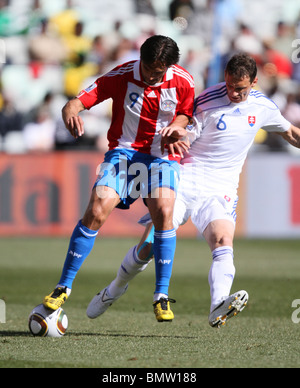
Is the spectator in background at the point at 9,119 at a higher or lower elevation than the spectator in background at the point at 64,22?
lower

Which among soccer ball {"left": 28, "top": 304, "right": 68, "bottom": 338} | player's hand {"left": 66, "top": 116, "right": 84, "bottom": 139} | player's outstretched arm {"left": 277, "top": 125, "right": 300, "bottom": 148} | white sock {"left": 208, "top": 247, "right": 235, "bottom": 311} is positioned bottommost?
soccer ball {"left": 28, "top": 304, "right": 68, "bottom": 338}

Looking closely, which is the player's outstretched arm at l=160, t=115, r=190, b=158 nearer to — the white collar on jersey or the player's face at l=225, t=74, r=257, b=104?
the white collar on jersey

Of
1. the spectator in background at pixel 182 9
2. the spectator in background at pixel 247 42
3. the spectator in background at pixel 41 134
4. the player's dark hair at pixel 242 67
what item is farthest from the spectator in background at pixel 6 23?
the player's dark hair at pixel 242 67

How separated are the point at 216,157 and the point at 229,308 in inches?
64.5

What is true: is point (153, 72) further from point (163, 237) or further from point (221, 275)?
point (221, 275)

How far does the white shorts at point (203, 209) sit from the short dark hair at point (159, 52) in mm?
1321

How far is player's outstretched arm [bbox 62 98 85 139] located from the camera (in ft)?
19.0

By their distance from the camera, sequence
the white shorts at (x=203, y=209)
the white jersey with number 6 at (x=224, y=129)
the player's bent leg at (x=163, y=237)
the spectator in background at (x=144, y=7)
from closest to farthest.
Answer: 1. the player's bent leg at (x=163, y=237)
2. the white shorts at (x=203, y=209)
3. the white jersey with number 6 at (x=224, y=129)
4. the spectator in background at (x=144, y=7)

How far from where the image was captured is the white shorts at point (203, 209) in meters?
6.46

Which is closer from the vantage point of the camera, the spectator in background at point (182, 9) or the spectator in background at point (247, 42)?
the spectator in background at point (247, 42)

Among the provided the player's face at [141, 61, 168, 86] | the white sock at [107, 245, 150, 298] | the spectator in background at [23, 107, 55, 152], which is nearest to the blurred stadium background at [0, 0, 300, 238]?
the spectator in background at [23, 107, 55, 152]

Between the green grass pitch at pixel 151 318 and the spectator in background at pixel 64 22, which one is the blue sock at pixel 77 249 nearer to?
the green grass pitch at pixel 151 318

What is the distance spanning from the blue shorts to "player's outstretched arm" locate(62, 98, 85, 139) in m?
0.48

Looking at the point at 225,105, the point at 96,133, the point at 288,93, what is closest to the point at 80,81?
the point at 96,133
